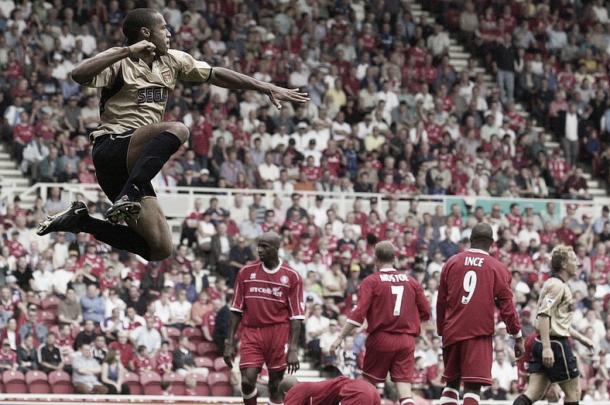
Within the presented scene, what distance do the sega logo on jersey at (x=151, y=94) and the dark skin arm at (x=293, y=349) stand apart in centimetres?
391

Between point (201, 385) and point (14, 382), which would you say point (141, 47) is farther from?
point (201, 385)

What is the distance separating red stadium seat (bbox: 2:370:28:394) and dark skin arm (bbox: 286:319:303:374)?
5.34 meters

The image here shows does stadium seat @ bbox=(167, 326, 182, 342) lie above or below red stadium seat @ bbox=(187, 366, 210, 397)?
above

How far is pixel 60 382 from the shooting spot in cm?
1852

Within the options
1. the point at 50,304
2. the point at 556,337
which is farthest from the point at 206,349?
the point at 556,337

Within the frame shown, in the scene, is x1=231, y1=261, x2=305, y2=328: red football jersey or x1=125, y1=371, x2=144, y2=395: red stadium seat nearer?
x1=231, y1=261, x2=305, y2=328: red football jersey

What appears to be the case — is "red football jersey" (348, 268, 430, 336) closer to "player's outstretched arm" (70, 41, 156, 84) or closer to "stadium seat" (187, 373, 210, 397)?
"player's outstretched arm" (70, 41, 156, 84)

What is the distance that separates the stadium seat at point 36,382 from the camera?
18.4m

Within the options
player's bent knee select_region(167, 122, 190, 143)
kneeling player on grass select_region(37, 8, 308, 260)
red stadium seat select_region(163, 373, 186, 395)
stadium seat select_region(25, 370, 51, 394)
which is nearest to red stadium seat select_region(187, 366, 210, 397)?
red stadium seat select_region(163, 373, 186, 395)

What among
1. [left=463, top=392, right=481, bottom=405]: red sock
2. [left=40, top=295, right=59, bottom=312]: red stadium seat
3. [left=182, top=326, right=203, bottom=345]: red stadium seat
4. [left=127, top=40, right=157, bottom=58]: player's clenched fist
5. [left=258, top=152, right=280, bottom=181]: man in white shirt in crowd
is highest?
[left=127, top=40, right=157, bottom=58]: player's clenched fist

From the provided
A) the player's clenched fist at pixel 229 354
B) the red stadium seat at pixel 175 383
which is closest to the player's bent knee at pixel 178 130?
the player's clenched fist at pixel 229 354

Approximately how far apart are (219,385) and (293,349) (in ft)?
18.6

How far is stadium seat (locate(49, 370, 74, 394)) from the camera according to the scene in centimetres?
1847

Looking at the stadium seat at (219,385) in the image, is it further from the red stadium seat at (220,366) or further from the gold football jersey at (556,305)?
the gold football jersey at (556,305)
